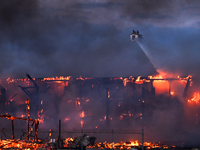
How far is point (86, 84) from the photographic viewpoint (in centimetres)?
4319

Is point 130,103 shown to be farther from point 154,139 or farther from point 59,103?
point 59,103

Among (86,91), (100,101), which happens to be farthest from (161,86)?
(86,91)

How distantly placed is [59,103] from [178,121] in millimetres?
24457

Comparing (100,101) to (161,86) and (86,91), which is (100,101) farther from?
(161,86)

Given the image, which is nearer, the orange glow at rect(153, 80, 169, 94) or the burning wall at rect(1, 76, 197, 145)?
the burning wall at rect(1, 76, 197, 145)

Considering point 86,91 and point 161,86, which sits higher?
point 161,86

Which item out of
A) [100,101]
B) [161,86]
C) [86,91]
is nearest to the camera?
[161,86]

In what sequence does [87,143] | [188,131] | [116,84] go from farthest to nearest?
1. [116,84]
2. [188,131]
3. [87,143]

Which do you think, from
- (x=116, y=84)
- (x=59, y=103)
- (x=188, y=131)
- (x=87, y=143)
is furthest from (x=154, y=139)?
(x=59, y=103)

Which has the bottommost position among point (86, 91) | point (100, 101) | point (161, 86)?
point (100, 101)

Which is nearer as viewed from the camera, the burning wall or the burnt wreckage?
the burning wall

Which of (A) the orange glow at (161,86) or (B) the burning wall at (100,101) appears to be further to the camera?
(A) the orange glow at (161,86)

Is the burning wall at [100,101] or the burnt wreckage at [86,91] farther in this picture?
the burnt wreckage at [86,91]

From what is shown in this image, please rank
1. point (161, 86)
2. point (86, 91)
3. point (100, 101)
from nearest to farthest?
point (161, 86) < point (100, 101) < point (86, 91)
